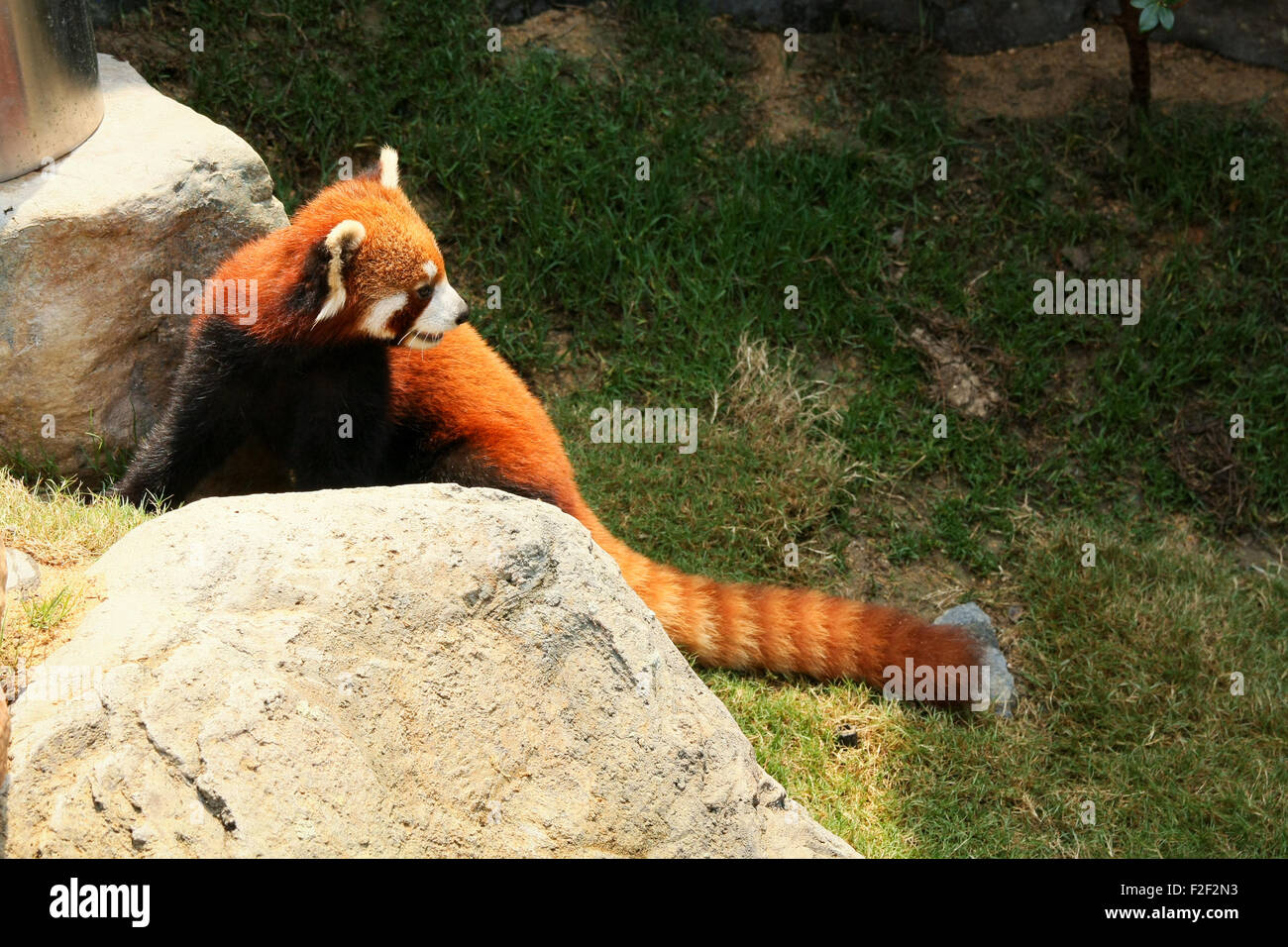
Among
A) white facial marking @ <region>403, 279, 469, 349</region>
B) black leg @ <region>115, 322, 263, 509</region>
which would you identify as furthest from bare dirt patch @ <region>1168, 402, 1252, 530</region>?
black leg @ <region>115, 322, 263, 509</region>

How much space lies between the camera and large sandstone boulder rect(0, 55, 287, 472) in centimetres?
469

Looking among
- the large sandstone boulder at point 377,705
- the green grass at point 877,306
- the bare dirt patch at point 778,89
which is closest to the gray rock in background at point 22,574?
the large sandstone boulder at point 377,705

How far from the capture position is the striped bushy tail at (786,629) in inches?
199

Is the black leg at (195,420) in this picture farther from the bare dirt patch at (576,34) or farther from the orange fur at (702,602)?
the bare dirt patch at (576,34)

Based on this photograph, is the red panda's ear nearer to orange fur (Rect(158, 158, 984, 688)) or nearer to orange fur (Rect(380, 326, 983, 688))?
orange fur (Rect(158, 158, 984, 688))

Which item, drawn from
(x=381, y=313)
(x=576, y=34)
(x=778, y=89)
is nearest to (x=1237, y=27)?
(x=778, y=89)

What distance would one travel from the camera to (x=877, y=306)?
6793mm

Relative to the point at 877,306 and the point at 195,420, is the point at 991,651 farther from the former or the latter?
the point at 195,420

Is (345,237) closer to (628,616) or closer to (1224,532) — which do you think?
(628,616)

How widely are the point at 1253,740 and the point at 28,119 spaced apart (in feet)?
18.9

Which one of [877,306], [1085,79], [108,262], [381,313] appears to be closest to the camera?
[381,313]

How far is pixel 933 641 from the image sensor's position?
502 cm

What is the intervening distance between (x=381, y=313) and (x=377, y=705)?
73.0 inches

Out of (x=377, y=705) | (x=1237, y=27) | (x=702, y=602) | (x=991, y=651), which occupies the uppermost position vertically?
(x=1237, y=27)
